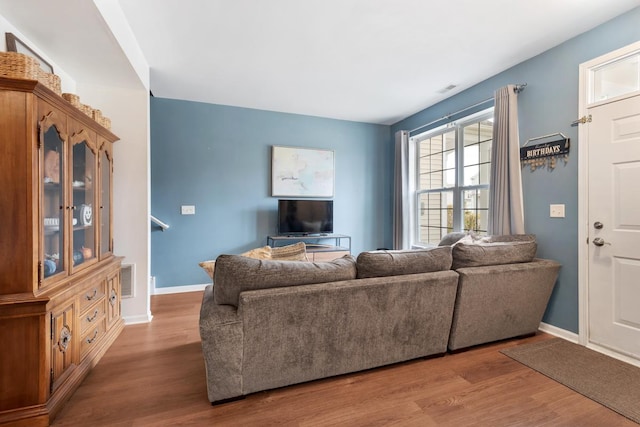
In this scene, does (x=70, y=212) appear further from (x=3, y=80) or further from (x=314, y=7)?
(x=314, y=7)

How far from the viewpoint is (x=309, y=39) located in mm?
2551

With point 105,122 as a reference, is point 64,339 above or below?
below

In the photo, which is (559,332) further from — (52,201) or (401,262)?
(52,201)

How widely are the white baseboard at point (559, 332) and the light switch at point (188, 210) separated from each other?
14.0 ft

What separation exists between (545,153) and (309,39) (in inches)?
95.1

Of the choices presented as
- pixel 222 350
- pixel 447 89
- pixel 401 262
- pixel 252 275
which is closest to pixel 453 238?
pixel 401 262

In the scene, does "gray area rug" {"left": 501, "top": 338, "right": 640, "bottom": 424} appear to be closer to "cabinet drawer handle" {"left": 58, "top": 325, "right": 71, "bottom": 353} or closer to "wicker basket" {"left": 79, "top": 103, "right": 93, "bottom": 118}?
"cabinet drawer handle" {"left": 58, "top": 325, "right": 71, "bottom": 353}

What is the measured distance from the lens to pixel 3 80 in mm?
1435

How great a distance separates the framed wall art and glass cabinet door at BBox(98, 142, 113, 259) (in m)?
2.17

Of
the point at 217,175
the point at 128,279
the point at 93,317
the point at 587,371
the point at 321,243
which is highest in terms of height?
the point at 217,175

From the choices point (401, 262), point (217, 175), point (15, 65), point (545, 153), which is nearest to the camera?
point (15, 65)

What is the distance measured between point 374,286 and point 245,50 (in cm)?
247

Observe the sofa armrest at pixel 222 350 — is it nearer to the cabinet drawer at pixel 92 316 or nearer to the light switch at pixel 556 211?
the cabinet drawer at pixel 92 316

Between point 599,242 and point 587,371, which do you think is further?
point 599,242
